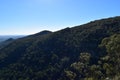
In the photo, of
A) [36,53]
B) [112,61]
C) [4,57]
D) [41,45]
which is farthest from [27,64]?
[112,61]

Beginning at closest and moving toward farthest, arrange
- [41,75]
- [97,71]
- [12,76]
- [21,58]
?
[97,71]
[41,75]
[12,76]
[21,58]

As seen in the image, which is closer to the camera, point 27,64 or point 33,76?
point 33,76

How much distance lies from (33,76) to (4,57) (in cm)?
3732

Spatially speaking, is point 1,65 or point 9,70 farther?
point 1,65

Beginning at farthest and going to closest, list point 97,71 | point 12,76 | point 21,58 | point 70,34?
point 70,34 → point 21,58 → point 12,76 → point 97,71

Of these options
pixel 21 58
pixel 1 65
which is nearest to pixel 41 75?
pixel 21 58

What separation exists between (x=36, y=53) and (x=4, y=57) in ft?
77.8

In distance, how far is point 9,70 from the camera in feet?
358

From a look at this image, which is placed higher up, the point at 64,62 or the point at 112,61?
the point at 112,61

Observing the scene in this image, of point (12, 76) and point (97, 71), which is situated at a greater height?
point (97, 71)

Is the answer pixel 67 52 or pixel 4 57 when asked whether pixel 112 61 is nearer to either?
pixel 67 52

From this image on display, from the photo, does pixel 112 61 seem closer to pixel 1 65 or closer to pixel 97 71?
pixel 97 71

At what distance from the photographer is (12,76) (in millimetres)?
101688

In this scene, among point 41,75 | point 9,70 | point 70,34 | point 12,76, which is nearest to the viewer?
point 41,75
